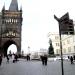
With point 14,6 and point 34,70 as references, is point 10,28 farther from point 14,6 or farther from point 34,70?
point 34,70

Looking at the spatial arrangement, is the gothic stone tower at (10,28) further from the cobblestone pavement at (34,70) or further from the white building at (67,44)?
the cobblestone pavement at (34,70)

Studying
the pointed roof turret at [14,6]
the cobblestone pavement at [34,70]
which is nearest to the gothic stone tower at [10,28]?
the pointed roof turret at [14,6]

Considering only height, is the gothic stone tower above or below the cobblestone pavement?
above

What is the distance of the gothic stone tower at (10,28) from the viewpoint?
8274 cm

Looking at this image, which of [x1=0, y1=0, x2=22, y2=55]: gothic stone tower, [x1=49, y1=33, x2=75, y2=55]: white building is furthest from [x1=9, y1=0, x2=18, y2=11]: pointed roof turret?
[x1=49, y1=33, x2=75, y2=55]: white building

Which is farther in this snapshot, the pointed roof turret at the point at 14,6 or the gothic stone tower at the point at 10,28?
the pointed roof turret at the point at 14,6

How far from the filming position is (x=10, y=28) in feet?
281

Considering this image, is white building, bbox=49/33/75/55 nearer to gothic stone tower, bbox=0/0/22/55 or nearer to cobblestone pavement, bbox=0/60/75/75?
gothic stone tower, bbox=0/0/22/55

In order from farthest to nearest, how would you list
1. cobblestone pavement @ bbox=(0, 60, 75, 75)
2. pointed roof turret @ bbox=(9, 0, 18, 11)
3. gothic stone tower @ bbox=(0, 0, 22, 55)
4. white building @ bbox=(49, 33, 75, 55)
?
pointed roof turret @ bbox=(9, 0, 18, 11)
gothic stone tower @ bbox=(0, 0, 22, 55)
white building @ bbox=(49, 33, 75, 55)
cobblestone pavement @ bbox=(0, 60, 75, 75)

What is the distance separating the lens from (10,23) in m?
86.2

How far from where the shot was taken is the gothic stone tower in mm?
82738

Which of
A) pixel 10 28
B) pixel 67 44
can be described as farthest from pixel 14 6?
pixel 67 44

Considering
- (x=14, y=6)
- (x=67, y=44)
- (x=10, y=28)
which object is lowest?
(x=67, y=44)

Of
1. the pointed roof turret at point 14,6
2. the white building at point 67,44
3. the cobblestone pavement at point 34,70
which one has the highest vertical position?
Result: the pointed roof turret at point 14,6
